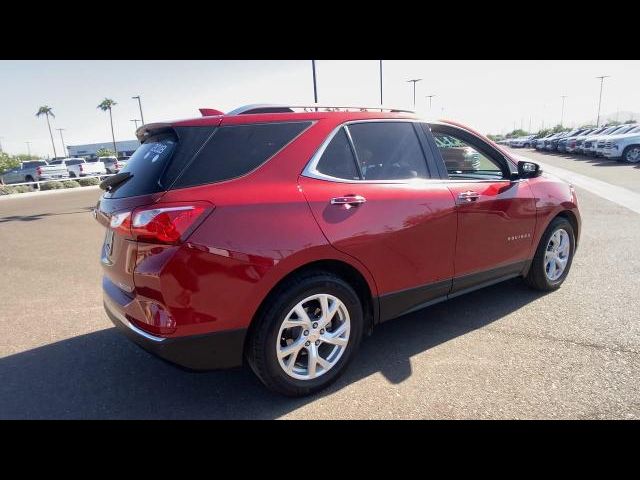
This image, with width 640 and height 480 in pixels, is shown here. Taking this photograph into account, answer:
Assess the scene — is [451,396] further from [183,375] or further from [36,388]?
[36,388]

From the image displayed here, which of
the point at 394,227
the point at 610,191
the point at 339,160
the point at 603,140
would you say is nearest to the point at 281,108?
the point at 339,160

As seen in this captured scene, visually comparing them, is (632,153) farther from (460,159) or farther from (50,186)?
(50,186)

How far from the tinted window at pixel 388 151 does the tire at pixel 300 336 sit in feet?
2.79

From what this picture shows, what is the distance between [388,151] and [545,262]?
2.24 m

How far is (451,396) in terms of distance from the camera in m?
2.67

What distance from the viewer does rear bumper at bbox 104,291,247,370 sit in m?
2.35

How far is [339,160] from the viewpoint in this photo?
2855mm

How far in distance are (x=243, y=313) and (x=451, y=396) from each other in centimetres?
142

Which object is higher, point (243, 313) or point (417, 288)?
point (243, 313)

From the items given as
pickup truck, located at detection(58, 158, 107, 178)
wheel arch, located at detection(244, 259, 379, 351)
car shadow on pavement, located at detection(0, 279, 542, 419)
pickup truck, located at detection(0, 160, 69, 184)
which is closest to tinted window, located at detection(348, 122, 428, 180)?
wheel arch, located at detection(244, 259, 379, 351)

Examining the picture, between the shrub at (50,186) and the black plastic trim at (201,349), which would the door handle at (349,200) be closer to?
the black plastic trim at (201,349)

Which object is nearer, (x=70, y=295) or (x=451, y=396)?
(x=451, y=396)

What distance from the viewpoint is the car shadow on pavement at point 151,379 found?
266 centimetres
